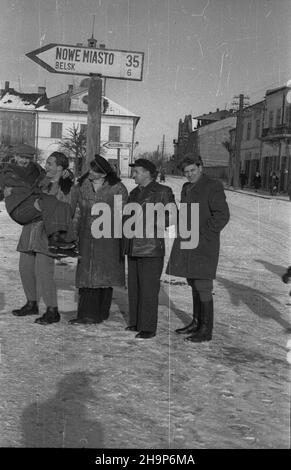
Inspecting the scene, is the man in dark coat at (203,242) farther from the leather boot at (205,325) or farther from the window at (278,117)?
the window at (278,117)

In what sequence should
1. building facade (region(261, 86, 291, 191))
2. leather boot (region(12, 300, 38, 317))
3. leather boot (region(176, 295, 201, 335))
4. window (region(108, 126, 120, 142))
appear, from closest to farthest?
leather boot (region(176, 295, 201, 335))
leather boot (region(12, 300, 38, 317))
building facade (region(261, 86, 291, 191))
window (region(108, 126, 120, 142))

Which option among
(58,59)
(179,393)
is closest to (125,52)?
(58,59)

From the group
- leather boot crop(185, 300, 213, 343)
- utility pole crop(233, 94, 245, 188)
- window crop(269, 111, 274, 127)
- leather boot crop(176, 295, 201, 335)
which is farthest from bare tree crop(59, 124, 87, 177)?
leather boot crop(185, 300, 213, 343)

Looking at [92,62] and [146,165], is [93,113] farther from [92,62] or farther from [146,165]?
[146,165]

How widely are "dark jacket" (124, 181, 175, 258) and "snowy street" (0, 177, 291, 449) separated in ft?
2.33

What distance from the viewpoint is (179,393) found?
3393mm

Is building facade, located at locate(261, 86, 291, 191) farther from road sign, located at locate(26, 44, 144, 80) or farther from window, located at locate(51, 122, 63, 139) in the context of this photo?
road sign, located at locate(26, 44, 144, 80)

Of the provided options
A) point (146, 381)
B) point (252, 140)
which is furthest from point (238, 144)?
point (146, 381)

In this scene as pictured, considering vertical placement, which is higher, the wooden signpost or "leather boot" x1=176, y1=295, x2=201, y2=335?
the wooden signpost

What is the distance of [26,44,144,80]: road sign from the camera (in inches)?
170

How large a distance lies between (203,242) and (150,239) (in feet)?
1.42

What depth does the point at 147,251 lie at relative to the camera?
4500 millimetres

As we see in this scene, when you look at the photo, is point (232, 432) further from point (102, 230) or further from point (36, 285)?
point (36, 285)

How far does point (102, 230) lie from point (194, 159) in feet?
3.27
